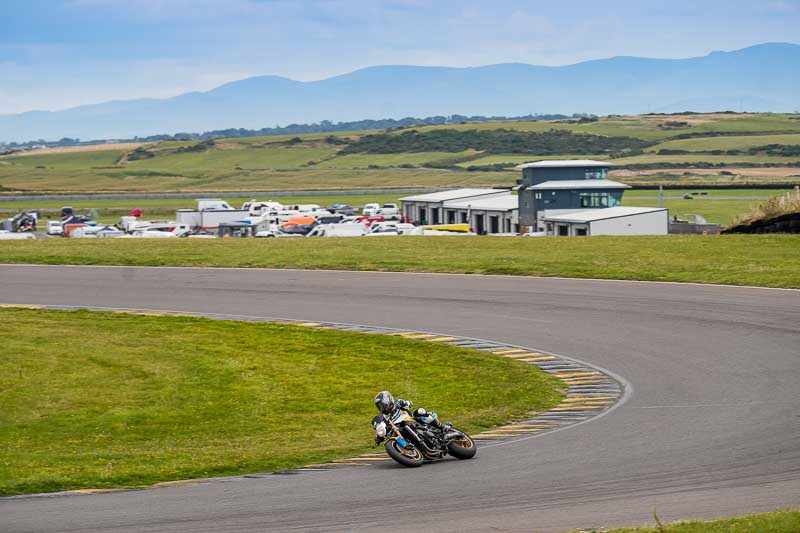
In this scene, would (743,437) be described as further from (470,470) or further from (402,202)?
(402,202)

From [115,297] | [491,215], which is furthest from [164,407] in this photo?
[491,215]

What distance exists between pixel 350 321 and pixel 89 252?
2174cm

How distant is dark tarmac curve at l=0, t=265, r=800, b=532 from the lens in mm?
12430

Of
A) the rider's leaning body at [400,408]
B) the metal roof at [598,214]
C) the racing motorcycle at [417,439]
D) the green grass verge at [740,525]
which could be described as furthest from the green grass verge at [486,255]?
the green grass verge at [740,525]

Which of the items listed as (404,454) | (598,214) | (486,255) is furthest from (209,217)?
(404,454)

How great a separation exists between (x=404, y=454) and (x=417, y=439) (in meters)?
0.32

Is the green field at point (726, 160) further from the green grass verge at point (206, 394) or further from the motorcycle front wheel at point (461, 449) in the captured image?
the motorcycle front wheel at point (461, 449)

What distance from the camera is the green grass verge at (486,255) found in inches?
1538

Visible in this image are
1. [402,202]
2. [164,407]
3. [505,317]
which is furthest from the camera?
[402,202]

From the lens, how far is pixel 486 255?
4512cm

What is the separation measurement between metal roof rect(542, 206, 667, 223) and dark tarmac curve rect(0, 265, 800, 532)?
39.0 m

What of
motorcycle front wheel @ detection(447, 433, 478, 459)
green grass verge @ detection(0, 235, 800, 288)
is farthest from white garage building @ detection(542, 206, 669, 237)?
motorcycle front wheel @ detection(447, 433, 478, 459)

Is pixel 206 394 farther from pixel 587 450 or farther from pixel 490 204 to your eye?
pixel 490 204

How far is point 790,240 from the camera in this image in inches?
1826
